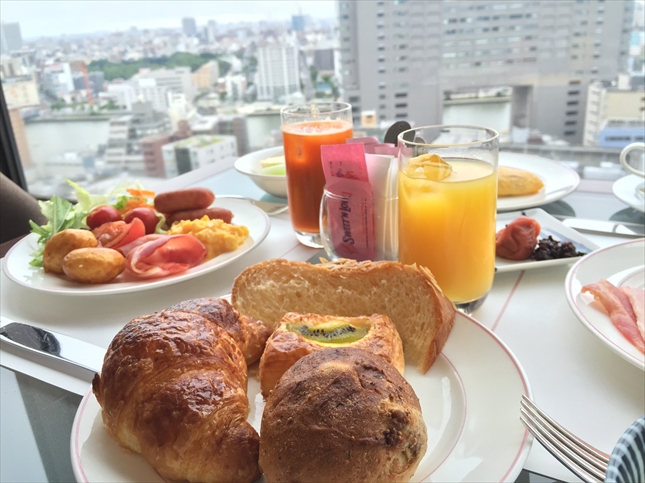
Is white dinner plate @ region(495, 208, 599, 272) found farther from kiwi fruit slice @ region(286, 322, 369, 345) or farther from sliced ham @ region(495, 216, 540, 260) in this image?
kiwi fruit slice @ region(286, 322, 369, 345)

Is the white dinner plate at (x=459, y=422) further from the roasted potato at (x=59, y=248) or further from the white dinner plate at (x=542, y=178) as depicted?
the white dinner plate at (x=542, y=178)

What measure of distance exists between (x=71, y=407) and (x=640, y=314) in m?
0.97

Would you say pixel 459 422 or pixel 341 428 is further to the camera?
pixel 459 422

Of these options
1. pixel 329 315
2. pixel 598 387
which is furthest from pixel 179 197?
pixel 598 387

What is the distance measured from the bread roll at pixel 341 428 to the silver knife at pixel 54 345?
457mm

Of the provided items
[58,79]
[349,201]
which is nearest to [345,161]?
[349,201]

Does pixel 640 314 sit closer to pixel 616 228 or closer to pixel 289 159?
pixel 616 228

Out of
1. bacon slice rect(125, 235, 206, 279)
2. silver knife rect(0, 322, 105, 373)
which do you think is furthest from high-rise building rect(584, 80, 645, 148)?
silver knife rect(0, 322, 105, 373)

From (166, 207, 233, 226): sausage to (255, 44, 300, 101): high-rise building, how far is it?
1.83 meters

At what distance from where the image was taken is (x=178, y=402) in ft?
2.18

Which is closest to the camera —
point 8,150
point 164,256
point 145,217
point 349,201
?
point 349,201

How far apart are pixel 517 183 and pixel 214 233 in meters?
0.96

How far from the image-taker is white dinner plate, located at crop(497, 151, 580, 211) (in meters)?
1.54

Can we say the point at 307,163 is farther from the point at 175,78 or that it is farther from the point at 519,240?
the point at 175,78
